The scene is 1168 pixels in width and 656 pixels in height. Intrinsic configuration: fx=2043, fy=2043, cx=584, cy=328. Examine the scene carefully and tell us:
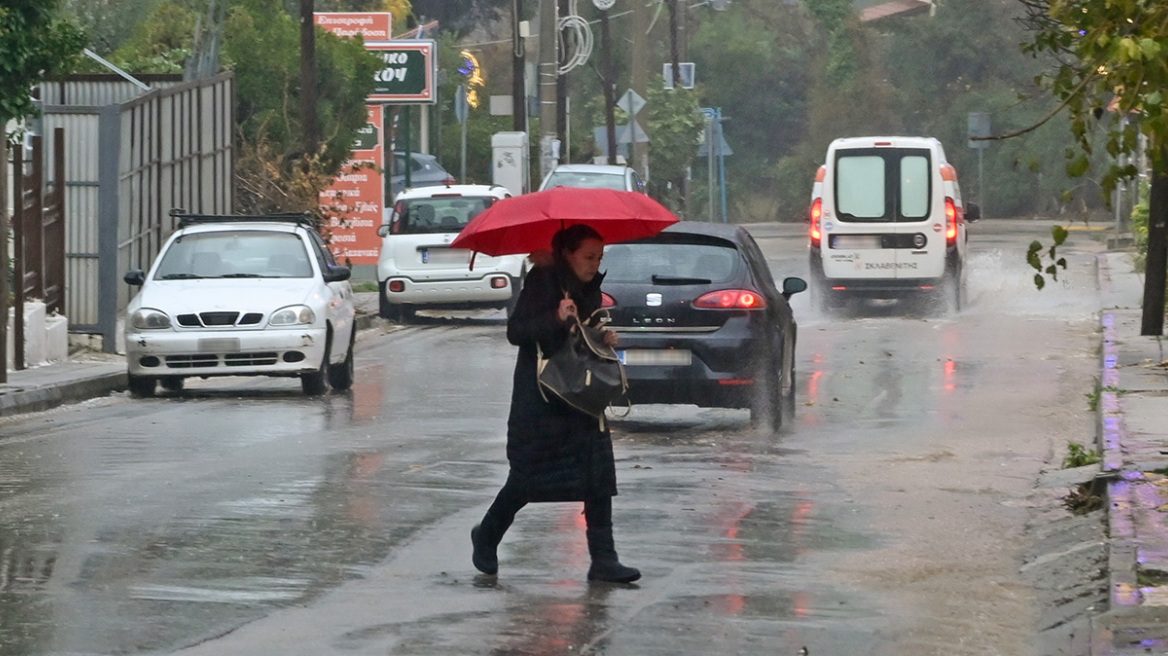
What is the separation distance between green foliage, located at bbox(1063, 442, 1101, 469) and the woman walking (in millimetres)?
4744

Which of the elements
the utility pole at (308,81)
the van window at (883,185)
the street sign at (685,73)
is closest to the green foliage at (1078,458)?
the van window at (883,185)

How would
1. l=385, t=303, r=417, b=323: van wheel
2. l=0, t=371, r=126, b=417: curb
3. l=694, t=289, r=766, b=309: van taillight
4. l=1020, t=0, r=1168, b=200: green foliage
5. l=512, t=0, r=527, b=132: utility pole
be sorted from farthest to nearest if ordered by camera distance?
l=512, t=0, r=527, b=132: utility pole → l=385, t=303, r=417, b=323: van wheel → l=0, t=371, r=126, b=417: curb → l=694, t=289, r=766, b=309: van taillight → l=1020, t=0, r=1168, b=200: green foliage

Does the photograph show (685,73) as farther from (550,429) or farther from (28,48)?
(550,429)

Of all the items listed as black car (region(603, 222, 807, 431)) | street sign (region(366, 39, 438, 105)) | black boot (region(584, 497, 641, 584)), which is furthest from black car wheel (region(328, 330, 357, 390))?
street sign (region(366, 39, 438, 105))

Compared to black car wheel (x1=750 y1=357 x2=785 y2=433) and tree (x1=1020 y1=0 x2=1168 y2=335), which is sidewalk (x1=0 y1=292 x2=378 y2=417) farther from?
tree (x1=1020 y1=0 x2=1168 y2=335)

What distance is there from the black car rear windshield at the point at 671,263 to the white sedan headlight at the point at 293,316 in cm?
358

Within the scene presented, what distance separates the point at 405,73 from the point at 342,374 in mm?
18414

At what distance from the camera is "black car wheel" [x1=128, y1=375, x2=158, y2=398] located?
58.1 feet

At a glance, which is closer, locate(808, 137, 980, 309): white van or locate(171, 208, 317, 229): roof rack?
locate(171, 208, 317, 229): roof rack

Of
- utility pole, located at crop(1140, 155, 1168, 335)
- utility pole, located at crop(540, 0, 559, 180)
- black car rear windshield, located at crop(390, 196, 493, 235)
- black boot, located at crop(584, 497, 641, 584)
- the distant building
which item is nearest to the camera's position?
black boot, located at crop(584, 497, 641, 584)

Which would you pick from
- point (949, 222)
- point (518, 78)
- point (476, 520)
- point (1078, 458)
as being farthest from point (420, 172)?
point (476, 520)

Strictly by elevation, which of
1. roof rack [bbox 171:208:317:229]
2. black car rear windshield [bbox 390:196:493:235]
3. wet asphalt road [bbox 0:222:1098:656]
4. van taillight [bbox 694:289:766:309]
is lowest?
wet asphalt road [bbox 0:222:1098:656]

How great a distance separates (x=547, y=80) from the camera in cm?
4172

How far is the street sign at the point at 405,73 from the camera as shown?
1412 inches
